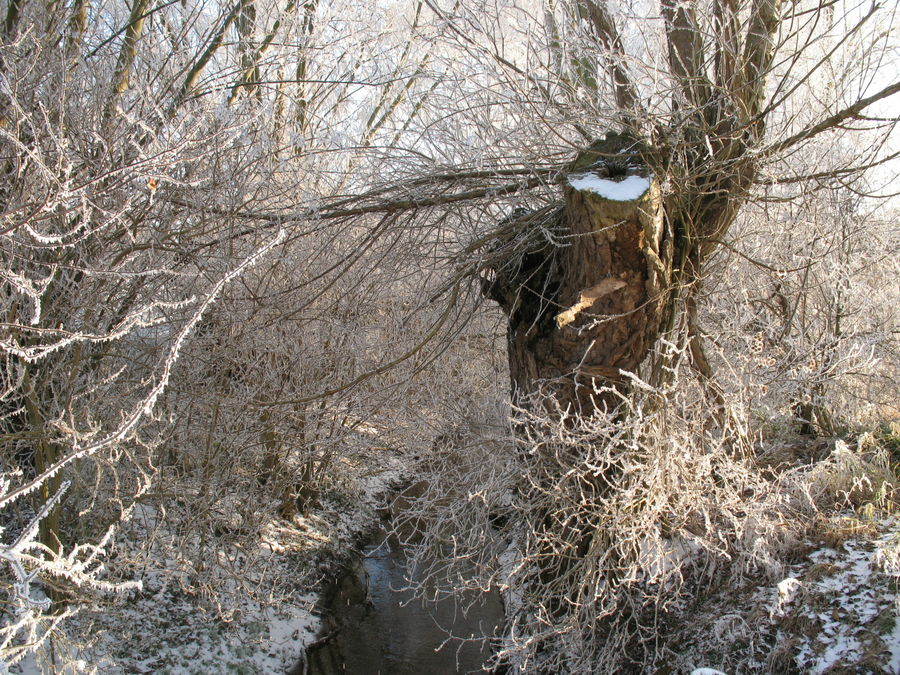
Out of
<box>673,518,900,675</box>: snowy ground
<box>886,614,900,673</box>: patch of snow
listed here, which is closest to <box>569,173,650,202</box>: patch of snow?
<box>673,518,900,675</box>: snowy ground

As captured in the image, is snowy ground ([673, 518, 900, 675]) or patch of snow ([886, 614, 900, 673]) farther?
snowy ground ([673, 518, 900, 675])

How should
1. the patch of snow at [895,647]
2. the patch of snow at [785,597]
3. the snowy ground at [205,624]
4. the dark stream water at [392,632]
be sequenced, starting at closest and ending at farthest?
the patch of snow at [895,647]
the patch of snow at [785,597]
the snowy ground at [205,624]
the dark stream water at [392,632]

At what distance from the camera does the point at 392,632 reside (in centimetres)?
718

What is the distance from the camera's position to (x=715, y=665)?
4.06 meters

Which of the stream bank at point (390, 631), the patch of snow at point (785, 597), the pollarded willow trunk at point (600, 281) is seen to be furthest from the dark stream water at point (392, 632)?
the patch of snow at point (785, 597)

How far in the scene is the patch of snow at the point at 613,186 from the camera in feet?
13.0

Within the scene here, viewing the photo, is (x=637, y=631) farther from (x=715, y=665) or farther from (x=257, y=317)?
(x=257, y=317)

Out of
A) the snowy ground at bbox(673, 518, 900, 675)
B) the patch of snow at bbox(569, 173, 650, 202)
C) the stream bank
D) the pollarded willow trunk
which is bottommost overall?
the stream bank

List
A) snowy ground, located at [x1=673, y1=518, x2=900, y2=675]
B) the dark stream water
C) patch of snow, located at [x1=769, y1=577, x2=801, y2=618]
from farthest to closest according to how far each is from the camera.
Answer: the dark stream water < patch of snow, located at [x1=769, y1=577, x2=801, y2=618] < snowy ground, located at [x1=673, y1=518, x2=900, y2=675]

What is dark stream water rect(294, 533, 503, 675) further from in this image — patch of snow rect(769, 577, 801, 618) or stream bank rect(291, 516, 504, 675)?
patch of snow rect(769, 577, 801, 618)

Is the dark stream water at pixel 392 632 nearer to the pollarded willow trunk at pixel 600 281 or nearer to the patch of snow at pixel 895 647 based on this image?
the pollarded willow trunk at pixel 600 281

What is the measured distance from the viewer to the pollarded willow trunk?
4.05 m

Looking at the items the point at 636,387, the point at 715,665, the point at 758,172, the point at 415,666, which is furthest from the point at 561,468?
the point at 415,666

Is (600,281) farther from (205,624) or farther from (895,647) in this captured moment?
(205,624)
